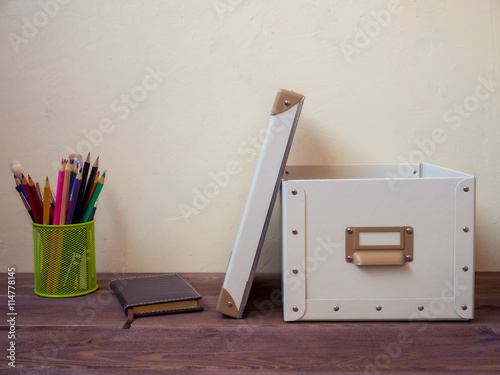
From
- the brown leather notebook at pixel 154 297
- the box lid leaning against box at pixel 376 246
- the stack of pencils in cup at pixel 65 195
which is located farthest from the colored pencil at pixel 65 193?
the box lid leaning against box at pixel 376 246

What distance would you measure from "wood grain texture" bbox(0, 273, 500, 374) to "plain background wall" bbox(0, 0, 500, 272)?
0.26m

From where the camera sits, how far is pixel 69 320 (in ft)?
2.48

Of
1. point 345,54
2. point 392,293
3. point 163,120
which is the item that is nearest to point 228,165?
point 163,120

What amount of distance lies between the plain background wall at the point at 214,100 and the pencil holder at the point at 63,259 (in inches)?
5.8

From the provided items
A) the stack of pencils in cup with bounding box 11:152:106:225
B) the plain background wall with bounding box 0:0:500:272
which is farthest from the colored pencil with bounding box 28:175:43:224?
the plain background wall with bounding box 0:0:500:272

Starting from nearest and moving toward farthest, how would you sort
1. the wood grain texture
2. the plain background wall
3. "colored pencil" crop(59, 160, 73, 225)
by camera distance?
the wood grain texture, "colored pencil" crop(59, 160, 73, 225), the plain background wall

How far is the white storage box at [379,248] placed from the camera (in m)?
0.74

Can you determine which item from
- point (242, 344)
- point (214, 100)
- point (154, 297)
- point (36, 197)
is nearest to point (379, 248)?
point (242, 344)

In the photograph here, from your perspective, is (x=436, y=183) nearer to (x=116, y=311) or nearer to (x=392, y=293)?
(x=392, y=293)

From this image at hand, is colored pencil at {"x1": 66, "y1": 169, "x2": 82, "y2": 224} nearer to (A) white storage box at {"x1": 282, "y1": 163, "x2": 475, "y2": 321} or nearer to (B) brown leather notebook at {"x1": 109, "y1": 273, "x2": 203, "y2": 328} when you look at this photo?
(B) brown leather notebook at {"x1": 109, "y1": 273, "x2": 203, "y2": 328}

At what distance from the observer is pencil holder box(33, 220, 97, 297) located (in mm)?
866

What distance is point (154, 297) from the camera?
0.81 meters

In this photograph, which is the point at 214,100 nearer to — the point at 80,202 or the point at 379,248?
the point at 80,202

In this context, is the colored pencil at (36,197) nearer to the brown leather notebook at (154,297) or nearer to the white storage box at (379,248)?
the brown leather notebook at (154,297)
